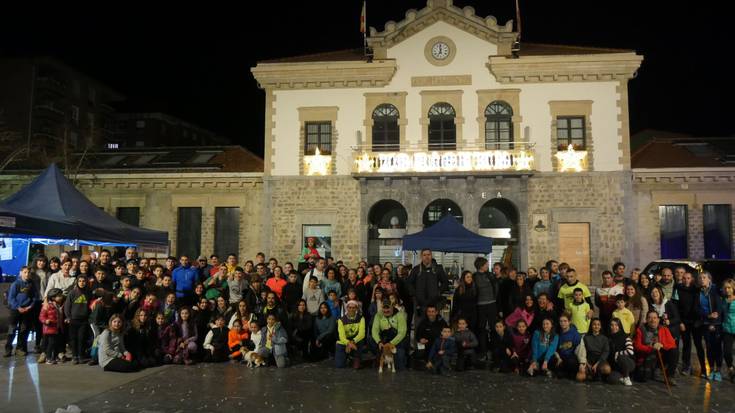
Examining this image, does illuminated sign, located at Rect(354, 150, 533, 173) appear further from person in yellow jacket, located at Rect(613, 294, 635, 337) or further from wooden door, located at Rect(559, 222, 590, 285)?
person in yellow jacket, located at Rect(613, 294, 635, 337)

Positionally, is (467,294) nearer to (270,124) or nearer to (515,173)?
(515,173)

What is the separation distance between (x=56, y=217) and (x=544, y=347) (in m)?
A: 11.5

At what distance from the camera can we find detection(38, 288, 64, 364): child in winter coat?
1069 cm

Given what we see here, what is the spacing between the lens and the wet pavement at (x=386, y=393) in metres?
7.65

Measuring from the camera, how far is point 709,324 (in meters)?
9.75

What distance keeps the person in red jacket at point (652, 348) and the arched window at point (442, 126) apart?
12853 mm

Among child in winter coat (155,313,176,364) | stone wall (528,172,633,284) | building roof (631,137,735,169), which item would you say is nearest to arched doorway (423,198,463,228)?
stone wall (528,172,633,284)

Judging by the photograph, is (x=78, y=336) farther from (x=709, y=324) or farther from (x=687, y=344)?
(x=709, y=324)

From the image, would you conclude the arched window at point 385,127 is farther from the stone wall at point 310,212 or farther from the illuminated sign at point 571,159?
the illuminated sign at point 571,159

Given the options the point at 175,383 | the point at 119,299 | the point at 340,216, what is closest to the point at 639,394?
the point at 175,383

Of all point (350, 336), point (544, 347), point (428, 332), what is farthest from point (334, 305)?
point (544, 347)

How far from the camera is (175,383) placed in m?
9.05

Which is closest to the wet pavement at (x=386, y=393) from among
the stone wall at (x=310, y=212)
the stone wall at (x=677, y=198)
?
the stone wall at (x=310, y=212)

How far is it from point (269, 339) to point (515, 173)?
12857 millimetres
